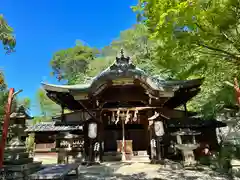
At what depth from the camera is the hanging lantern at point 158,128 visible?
30.9 ft

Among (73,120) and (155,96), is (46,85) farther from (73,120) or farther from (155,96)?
(155,96)

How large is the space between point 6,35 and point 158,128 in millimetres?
10484

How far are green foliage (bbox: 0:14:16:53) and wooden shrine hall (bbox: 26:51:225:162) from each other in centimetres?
390

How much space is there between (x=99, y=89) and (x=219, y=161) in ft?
A: 21.3

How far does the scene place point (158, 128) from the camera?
951 centimetres

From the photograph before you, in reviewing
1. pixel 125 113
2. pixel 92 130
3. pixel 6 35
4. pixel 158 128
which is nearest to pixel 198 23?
pixel 158 128

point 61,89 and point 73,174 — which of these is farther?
point 61,89

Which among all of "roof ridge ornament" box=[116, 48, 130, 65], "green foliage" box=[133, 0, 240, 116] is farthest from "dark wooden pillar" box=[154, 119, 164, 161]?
"roof ridge ornament" box=[116, 48, 130, 65]

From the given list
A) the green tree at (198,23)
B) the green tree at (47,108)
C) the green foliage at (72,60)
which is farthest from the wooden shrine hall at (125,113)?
the green foliage at (72,60)

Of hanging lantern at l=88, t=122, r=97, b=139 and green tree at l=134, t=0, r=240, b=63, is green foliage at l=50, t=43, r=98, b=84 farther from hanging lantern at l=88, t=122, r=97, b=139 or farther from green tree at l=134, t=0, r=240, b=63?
green tree at l=134, t=0, r=240, b=63

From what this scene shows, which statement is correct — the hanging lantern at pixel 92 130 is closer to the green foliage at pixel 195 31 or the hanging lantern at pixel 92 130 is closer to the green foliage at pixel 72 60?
the green foliage at pixel 195 31

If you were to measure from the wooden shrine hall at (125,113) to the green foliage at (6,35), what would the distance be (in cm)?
390

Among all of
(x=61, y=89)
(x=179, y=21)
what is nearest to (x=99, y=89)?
(x=61, y=89)

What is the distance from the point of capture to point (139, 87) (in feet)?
35.3
